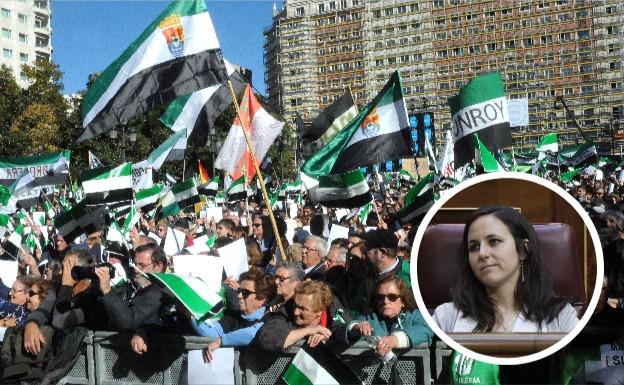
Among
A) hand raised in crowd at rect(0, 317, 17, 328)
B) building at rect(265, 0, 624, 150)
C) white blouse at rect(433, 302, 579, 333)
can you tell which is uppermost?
building at rect(265, 0, 624, 150)

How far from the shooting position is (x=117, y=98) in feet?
27.4

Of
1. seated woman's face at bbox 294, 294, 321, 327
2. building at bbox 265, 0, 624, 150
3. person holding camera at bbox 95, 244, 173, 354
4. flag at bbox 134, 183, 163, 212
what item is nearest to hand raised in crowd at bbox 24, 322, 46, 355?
person holding camera at bbox 95, 244, 173, 354

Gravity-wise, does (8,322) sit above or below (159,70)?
below

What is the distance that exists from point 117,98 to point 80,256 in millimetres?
2290

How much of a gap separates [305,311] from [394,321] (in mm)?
502

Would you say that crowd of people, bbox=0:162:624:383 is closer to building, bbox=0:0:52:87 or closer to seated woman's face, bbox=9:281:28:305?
seated woman's face, bbox=9:281:28:305

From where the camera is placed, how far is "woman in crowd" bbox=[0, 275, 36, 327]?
22.6 feet

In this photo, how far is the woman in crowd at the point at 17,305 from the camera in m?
6.88

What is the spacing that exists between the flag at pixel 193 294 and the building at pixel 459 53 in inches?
4148

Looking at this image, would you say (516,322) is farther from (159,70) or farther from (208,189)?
(208,189)

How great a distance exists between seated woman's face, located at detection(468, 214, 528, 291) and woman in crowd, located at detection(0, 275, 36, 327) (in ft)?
17.2

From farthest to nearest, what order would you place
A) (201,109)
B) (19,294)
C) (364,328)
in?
1. (201,109)
2. (19,294)
3. (364,328)

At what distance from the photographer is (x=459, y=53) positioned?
11712cm

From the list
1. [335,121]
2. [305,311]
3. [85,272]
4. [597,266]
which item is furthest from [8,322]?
[335,121]
